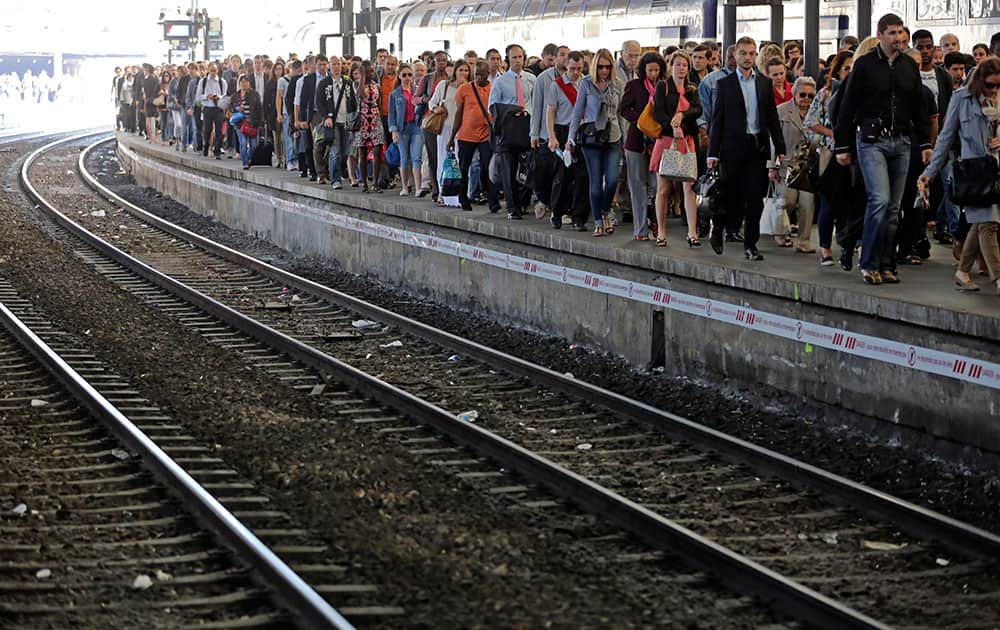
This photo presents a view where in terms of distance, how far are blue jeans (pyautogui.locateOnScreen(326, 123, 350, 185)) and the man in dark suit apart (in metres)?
8.31

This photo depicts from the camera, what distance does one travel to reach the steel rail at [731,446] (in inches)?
257

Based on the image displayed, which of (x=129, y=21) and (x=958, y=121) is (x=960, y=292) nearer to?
(x=958, y=121)

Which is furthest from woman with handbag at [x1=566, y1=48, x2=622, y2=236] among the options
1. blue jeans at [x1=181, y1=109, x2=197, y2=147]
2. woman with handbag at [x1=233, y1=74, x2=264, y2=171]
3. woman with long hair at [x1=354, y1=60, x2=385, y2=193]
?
blue jeans at [x1=181, y1=109, x2=197, y2=147]

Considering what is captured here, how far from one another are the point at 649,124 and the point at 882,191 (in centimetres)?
260

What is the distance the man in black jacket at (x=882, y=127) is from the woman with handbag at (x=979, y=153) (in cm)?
30

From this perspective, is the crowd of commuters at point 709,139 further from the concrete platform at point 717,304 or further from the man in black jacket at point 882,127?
the concrete platform at point 717,304

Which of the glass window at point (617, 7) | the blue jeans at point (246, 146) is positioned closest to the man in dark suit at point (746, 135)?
the glass window at point (617, 7)

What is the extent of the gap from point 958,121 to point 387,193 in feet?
32.0

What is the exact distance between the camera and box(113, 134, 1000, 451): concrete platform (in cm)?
807

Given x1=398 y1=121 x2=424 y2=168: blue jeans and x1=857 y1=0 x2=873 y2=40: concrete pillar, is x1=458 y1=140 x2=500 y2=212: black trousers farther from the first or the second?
x1=857 y1=0 x2=873 y2=40: concrete pillar

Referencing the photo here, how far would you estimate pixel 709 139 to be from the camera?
10.8 metres

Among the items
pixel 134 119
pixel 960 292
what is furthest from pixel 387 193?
pixel 134 119

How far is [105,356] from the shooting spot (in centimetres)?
1134

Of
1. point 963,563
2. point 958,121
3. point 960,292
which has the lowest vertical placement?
point 963,563
